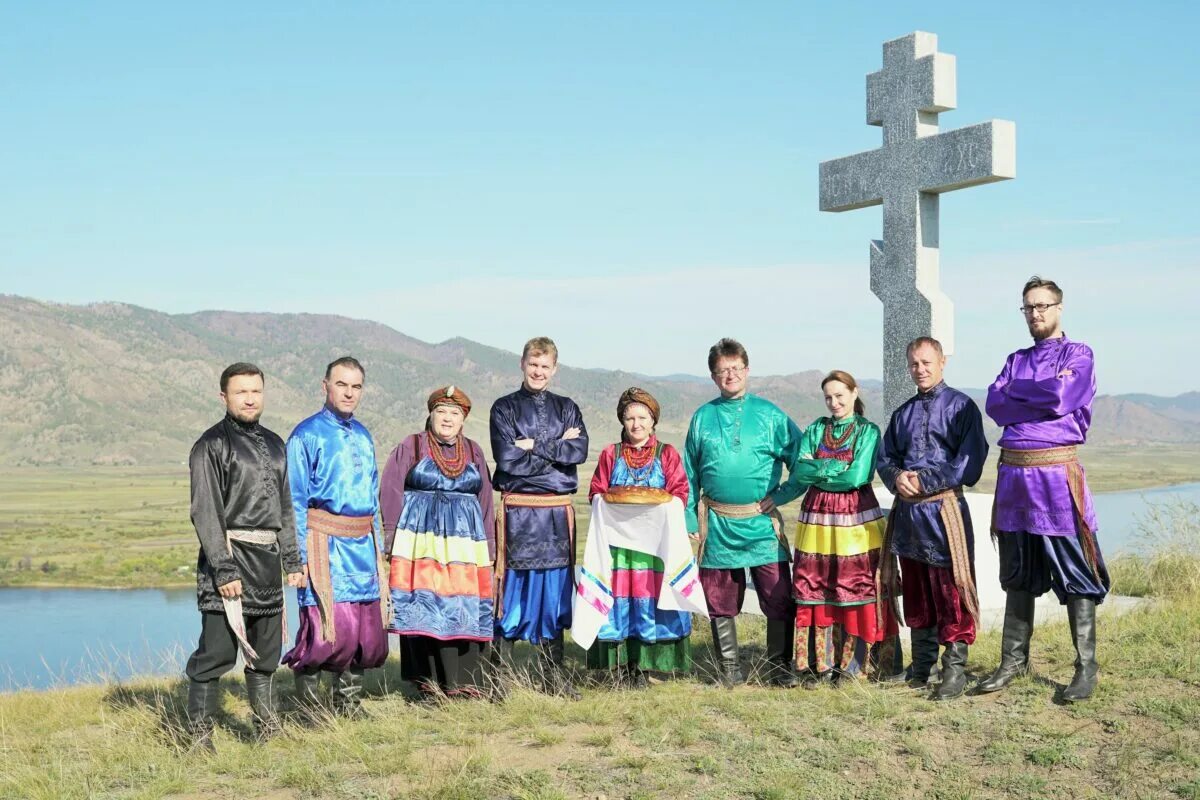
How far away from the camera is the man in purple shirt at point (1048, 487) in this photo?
5.06m

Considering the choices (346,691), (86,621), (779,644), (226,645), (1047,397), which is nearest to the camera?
(226,645)

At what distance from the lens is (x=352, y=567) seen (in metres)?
5.34

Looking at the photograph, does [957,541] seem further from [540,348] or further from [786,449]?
[540,348]

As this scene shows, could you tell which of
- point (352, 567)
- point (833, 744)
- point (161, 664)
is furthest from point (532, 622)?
point (161, 664)

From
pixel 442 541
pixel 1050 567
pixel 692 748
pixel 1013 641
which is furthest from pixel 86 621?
pixel 1050 567

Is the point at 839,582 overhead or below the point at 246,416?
below

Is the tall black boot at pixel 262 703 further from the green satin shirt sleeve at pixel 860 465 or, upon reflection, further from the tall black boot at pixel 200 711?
the green satin shirt sleeve at pixel 860 465

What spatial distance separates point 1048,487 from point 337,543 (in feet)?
10.8

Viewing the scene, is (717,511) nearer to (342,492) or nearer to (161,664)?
(342,492)

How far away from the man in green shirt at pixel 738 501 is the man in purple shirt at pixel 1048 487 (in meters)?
1.06

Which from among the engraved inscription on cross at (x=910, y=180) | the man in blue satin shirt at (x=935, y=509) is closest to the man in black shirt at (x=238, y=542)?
the man in blue satin shirt at (x=935, y=509)

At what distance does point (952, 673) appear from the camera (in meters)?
5.21

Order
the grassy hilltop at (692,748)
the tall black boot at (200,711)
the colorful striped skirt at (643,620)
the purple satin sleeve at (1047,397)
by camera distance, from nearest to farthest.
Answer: the grassy hilltop at (692,748)
the tall black boot at (200,711)
the purple satin sleeve at (1047,397)
the colorful striped skirt at (643,620)

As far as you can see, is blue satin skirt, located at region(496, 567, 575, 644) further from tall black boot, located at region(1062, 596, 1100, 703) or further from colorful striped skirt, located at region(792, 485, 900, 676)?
tall black boot, located at region(1062, 596, 1100, 703)
